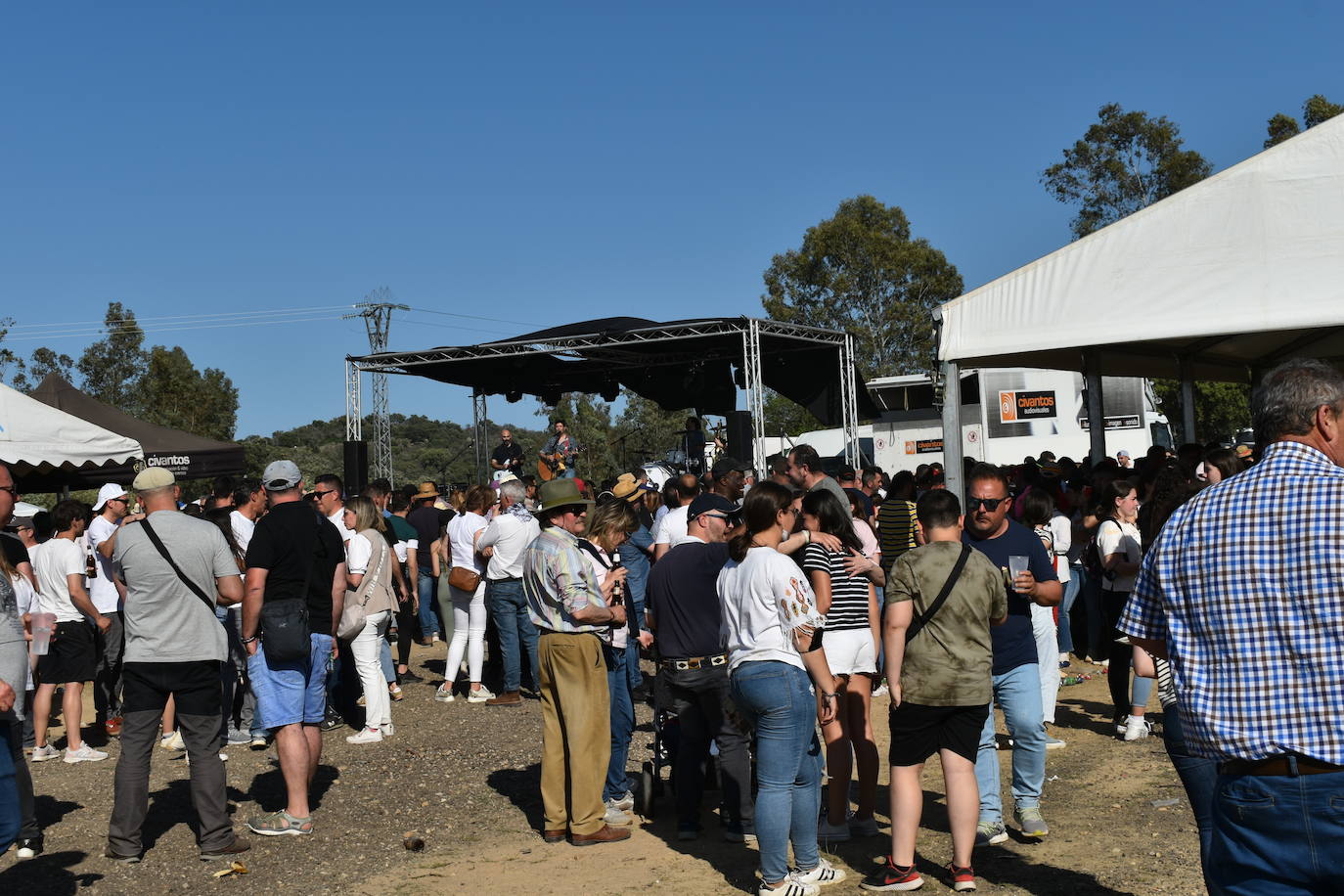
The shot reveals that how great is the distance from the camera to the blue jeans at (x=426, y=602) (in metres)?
11.8

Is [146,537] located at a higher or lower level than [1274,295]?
lower

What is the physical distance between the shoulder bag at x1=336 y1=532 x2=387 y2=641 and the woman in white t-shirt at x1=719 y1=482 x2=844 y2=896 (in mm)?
3495

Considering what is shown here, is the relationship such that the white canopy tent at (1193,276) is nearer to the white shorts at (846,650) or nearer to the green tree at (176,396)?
the white shorts at (846,650)

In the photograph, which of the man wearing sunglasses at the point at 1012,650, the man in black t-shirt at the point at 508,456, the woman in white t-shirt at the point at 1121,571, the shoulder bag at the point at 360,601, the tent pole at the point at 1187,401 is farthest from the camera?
the man in black t-shirt at the point at 508,456

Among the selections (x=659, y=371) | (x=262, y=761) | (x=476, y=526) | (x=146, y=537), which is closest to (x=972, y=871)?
(x=146, y=537)

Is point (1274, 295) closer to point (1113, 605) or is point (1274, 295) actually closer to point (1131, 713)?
point (1113, 605)

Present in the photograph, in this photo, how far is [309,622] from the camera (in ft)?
19.3

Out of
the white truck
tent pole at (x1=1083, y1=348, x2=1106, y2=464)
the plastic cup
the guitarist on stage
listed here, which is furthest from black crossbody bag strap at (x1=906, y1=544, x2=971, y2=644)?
the white truck

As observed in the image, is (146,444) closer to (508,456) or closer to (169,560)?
(508,456)

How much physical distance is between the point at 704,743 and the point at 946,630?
1.65m

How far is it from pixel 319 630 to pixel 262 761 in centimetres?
211

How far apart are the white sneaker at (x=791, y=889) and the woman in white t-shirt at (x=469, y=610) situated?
201 inches

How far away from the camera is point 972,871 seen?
4.77 m

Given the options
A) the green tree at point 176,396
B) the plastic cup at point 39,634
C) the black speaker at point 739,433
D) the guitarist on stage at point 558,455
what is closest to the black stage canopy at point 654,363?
the black speaker at point 739,433
